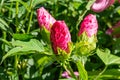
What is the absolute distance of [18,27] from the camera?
1766 mm

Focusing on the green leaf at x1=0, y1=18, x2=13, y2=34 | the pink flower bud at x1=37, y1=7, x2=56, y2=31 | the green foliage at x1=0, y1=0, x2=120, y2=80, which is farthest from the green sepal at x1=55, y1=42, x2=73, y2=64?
the green leaf at x1=0, y1=18, x2=13, y2=34

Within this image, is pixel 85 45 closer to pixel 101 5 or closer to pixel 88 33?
pixel 88 33

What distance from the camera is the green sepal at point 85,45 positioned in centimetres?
134

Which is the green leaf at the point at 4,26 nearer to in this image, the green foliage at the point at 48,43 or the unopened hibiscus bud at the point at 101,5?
the green foliage at the point at 48,43

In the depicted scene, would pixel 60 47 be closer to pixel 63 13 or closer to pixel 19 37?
pixel 19 37

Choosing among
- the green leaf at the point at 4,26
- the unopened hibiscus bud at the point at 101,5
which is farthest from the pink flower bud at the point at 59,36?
the unopened hibiscus bud at the point at 101,5

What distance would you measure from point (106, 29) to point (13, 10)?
57 centimetres

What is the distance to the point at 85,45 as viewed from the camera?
4.42 ft

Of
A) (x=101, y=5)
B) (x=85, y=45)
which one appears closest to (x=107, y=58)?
(x=85, y=45)

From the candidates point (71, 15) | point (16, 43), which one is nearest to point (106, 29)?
point (71, 15)

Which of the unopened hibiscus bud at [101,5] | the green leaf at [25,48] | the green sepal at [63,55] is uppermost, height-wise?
the unopened hibiscus bud at [101,5]

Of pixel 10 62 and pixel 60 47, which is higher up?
pixel 60 47

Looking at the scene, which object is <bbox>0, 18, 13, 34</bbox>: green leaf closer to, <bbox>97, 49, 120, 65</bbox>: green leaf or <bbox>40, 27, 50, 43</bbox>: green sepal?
<bbox>40, 27, 50, 43</bbox>: green sepal

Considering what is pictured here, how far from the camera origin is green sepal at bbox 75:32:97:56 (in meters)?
1.34
